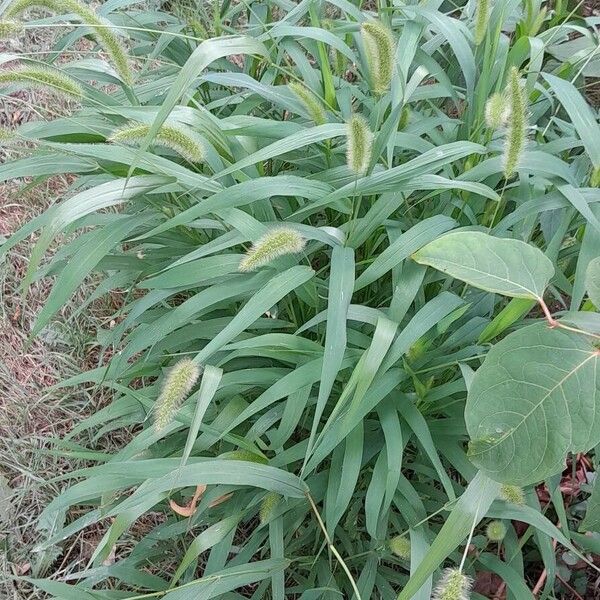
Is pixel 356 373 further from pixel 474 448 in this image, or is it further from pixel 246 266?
pixel 474 448

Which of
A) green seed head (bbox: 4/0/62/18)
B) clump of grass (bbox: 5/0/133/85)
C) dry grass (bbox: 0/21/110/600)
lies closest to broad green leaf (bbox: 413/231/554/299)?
clump of grass (bbox: 5/0/133/85)

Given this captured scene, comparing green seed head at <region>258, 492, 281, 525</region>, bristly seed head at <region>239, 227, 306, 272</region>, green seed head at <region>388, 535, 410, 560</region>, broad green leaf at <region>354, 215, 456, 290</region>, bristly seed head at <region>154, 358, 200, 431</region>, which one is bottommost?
green seed head at <region>388, 535, 410, 560</region>

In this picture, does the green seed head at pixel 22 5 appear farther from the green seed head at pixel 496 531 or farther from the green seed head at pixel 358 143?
the green seed head at pixel 496 531

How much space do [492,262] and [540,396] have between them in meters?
0.13

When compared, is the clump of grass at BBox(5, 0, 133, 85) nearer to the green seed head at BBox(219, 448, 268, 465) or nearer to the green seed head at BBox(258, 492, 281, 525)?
the green seed head at BBox(219, 448, 268, 465)

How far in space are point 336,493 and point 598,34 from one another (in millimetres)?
1200

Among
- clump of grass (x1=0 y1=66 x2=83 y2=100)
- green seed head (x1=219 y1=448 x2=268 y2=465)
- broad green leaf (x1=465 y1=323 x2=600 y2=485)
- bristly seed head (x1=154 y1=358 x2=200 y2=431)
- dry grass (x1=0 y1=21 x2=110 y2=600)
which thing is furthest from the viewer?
dry grass (x1=0 y1=21 x2=110 y2=600)

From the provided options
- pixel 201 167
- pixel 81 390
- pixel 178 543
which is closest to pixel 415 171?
pixel 201 167

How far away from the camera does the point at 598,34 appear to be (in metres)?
1.49

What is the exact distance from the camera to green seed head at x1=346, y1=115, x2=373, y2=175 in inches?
36.2

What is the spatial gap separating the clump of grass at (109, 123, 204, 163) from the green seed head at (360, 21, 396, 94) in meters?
0.31

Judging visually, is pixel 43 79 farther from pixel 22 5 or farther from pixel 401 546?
pixel 401 546

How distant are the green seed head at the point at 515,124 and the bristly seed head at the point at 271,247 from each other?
0.35 m

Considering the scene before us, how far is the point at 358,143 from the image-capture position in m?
0.94
